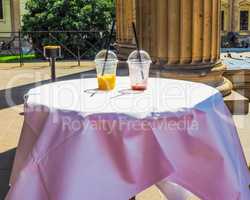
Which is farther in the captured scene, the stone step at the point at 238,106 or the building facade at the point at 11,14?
the building facade at the point at 11,14

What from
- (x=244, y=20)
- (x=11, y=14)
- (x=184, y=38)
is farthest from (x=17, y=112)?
(x=244, y=20)

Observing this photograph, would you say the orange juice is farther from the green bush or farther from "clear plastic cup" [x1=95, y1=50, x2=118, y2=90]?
the green bush

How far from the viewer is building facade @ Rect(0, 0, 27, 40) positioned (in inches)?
1315

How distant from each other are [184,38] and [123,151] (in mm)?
3491

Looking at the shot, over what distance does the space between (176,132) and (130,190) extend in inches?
14.7

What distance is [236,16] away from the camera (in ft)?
119

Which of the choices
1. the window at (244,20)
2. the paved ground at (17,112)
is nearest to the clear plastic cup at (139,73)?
the paved ground at (17,112)

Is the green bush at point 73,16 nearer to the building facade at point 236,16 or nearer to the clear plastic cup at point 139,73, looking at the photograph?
the building facade at point 236,16

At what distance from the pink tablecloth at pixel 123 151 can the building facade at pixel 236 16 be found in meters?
34.4

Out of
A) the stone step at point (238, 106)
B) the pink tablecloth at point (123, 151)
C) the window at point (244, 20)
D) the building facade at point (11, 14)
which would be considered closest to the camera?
the pink tablecloth at point (123, 151)

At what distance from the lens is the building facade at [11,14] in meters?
33.4

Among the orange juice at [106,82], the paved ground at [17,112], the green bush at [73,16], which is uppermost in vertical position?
the green bush at [73,16]

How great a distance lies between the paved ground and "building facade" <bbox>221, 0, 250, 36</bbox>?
2654 cm

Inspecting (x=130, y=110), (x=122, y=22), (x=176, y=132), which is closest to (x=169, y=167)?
(x=176, y=132)
